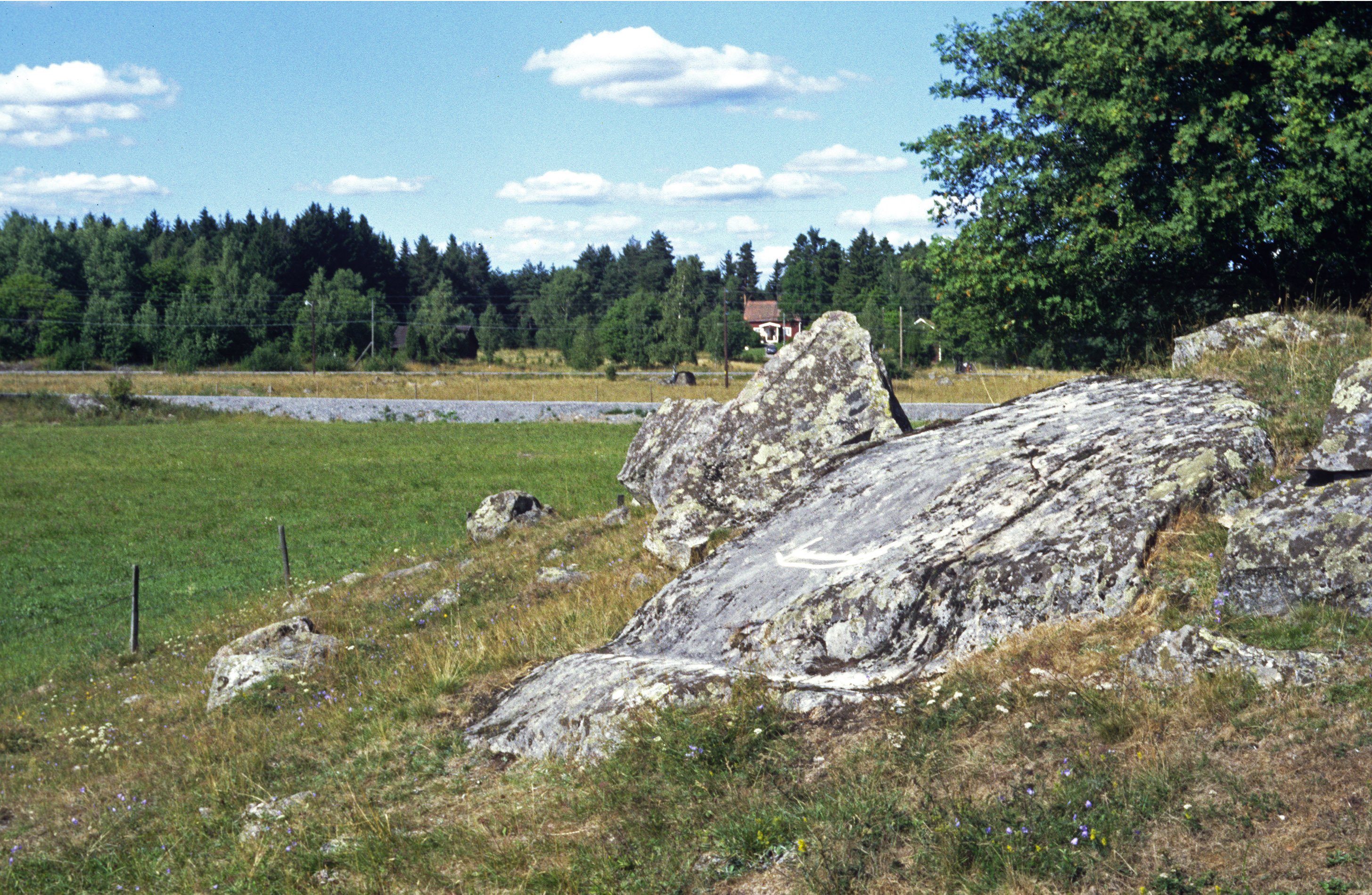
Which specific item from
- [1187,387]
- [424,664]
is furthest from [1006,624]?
[424,664]

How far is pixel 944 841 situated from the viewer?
468 centimetres

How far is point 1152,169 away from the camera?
2083 cm

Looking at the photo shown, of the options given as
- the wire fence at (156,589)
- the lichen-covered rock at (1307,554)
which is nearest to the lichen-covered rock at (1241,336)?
the lichen-covered rock at (1307,554)

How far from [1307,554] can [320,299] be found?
11575 centimetres

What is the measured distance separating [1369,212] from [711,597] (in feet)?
59.6

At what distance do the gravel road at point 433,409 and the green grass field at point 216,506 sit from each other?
223 inches

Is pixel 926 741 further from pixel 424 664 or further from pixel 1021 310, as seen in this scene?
pixel 1021 310

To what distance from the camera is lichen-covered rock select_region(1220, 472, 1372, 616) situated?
5840 millimetres

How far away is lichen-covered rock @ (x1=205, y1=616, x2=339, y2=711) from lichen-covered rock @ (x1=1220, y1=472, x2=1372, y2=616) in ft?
30.9

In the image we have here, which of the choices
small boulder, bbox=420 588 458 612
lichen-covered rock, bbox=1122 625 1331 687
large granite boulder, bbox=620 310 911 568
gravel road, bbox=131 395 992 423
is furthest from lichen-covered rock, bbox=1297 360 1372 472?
gravel road, bbox=131 395 992 423

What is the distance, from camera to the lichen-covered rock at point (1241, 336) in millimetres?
11125

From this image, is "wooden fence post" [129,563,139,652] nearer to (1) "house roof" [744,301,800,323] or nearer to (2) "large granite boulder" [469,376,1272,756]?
(2) "large granite boulder" [469,376,1272,756]

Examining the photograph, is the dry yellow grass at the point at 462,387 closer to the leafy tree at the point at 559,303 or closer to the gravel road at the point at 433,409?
the gravel road at the point at 433,409

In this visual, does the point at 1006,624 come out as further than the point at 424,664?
No
